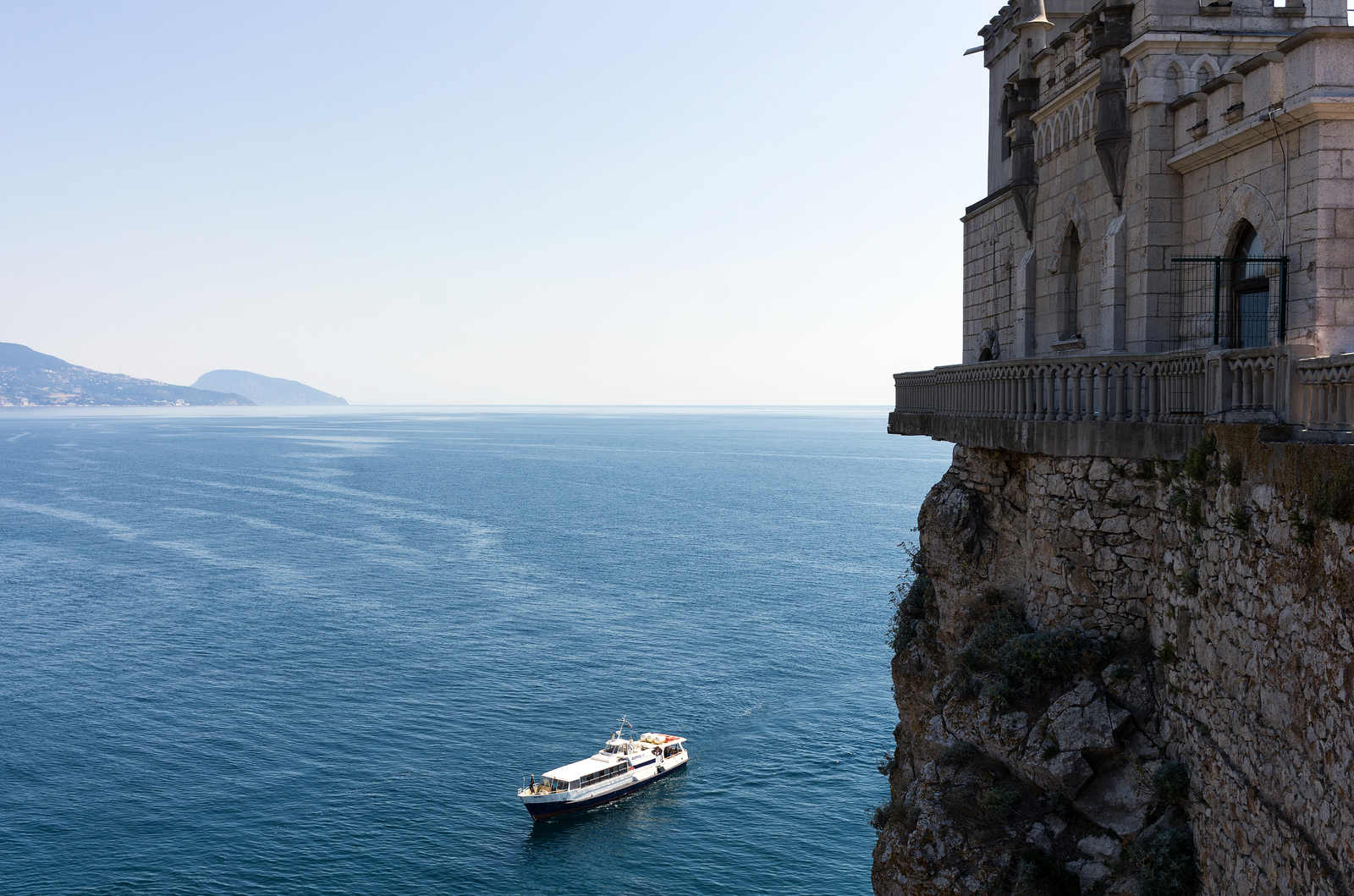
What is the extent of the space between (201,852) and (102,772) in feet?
31.5

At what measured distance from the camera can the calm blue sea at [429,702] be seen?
39.5 m

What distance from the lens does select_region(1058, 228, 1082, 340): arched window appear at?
20.0 meters

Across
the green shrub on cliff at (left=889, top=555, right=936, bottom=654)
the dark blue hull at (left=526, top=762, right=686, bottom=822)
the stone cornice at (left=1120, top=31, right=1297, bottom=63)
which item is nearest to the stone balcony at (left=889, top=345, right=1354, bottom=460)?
the green shrub on cliff at (left=889, top=555, right=936, bottom=654)

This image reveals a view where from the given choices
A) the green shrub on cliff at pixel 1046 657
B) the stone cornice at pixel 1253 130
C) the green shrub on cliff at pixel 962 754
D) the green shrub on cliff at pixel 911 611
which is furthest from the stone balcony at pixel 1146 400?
the green shrub on cliff at pixel 962 754

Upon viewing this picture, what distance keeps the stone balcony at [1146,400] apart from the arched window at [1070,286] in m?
2.63

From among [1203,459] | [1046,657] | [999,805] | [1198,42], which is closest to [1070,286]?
[1198,42]

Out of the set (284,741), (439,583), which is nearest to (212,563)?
(439,583)

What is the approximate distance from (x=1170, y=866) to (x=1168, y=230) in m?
9.93

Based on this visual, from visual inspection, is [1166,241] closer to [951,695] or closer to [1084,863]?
[951,695]

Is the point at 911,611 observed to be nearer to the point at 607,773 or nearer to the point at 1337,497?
the point at 1337,497

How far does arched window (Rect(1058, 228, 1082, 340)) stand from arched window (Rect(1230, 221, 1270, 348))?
14.3 feet

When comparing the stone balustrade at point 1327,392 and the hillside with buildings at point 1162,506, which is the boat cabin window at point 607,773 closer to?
the hillside with buildings at point 1162,506

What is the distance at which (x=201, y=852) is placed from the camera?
39188 millimetres

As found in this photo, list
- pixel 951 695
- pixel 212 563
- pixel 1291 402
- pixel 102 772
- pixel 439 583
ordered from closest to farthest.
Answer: pixel 1291 402
pixel 951 695
pixel 102 772
pixel 439 583
pixel 212 563
